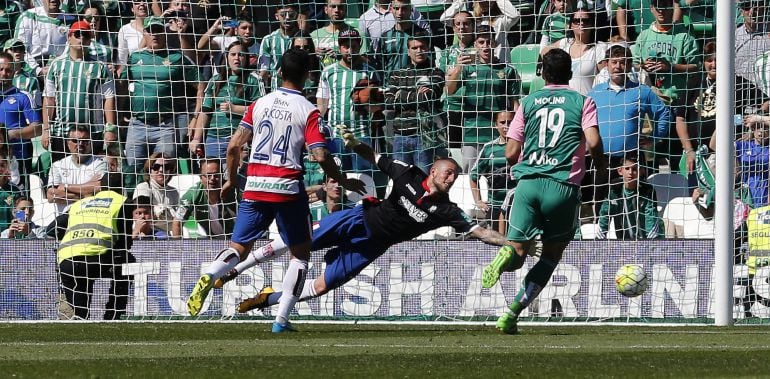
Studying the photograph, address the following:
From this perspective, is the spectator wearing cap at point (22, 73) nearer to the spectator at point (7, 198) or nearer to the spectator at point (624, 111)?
the spectator at point (7, 198)

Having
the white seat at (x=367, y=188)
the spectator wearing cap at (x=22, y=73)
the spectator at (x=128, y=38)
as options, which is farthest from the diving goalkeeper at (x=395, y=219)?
the spectator wearing cap at (x=22, y=73)

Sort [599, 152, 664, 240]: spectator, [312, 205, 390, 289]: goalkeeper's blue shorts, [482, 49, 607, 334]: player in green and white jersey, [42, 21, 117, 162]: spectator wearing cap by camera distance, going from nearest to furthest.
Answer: [482, 49, 607, 334]: player in green and white jersey, [312, 205, 390, 289]: goalkeeper's blue shorts, [599, 152, 664, 240]: spectator, [42, 21, 117, 162]: spectator wearing cap

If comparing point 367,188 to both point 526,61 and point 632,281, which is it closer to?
point 526,61

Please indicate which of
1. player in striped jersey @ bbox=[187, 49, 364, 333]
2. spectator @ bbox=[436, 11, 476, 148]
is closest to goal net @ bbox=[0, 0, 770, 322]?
spectator @ bbox=[436, 11, 476, 148]

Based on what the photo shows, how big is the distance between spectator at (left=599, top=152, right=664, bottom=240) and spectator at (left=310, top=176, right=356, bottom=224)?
2.54 meters

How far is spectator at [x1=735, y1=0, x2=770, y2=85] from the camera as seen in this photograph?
12.1 m

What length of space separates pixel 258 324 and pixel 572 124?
3.68 m

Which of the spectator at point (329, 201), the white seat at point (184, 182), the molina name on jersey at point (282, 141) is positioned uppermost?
the molina name on jersey at point (282, 141)

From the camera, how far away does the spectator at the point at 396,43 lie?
43.2 feet

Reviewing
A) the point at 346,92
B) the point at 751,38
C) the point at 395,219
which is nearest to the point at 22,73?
the point at 346,92

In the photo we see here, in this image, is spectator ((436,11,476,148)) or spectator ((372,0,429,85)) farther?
spectator ((372,0,429,85))

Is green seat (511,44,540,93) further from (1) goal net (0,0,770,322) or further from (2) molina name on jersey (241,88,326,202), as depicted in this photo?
(2) molina name on jersey (241,88,326,202)

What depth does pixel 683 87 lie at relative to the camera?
492 inches

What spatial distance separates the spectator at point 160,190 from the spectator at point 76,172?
44cm
